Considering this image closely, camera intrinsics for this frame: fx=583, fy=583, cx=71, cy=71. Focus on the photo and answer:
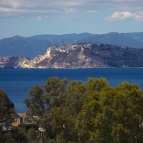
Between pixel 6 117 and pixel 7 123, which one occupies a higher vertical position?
pixel 6 117

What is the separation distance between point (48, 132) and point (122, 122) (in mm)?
11270

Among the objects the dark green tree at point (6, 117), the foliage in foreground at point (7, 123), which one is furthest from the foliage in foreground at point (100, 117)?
the dark green tree at point (6, 117)

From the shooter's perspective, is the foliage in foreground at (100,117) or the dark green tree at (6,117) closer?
the foliage in foreground at (100,117)

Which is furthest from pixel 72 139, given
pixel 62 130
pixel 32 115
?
pixel 32 115

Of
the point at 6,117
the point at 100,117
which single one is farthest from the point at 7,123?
the point at 100,117

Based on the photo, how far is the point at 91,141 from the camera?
4231 cm

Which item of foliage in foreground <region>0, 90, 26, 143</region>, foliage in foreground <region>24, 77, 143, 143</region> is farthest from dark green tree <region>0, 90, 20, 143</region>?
foliage in foreground <region>24, 77, 143, 143</region>

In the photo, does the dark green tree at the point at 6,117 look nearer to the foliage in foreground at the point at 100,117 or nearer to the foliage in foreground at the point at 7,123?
the foliage in foreground at the point at 7,123

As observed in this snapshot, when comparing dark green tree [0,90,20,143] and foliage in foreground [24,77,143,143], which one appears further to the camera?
dark green tree [0,90,20,143]

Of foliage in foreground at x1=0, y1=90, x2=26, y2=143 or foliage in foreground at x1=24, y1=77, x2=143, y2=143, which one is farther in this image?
foliage in foreground at x1=0, y1=90, x2=26, y2=143

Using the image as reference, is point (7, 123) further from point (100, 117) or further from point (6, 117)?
point (100, 117)

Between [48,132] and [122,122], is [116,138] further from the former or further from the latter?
[48,132]

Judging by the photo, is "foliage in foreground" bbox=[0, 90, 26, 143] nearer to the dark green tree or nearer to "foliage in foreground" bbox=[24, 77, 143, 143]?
the dark green tree

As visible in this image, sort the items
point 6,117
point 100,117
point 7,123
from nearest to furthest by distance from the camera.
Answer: point 100,117 < point 7,123 < point 6,117
